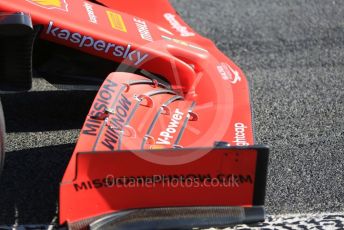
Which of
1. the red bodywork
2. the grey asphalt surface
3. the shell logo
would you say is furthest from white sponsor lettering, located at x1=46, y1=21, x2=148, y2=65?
the grey asphalt surface

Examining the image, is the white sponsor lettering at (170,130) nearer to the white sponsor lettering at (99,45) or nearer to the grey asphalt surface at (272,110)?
the white sponsor lettering at (99,45)

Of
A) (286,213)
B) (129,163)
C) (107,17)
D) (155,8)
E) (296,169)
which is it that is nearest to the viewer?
(129,163)

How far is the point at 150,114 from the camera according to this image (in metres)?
3.32

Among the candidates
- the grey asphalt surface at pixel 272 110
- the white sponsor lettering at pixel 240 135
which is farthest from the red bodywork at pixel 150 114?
the grey asphalt surface at pixel 272 110

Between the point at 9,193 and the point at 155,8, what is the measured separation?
1562 millimetres

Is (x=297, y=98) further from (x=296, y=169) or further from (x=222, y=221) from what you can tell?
(x=222, y=221)

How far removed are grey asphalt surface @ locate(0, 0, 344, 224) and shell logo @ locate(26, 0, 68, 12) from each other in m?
0.66

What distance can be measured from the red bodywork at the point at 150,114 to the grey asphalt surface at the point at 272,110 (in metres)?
0.41

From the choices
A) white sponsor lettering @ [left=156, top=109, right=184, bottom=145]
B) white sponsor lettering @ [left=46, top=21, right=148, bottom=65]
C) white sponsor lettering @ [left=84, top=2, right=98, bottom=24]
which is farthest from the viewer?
white sponsor lettering @ [left=84, top=2, right=98, bottom=24]

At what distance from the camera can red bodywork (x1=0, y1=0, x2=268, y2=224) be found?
2783mm

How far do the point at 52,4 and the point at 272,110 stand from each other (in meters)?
1.47

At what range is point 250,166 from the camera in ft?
9.29

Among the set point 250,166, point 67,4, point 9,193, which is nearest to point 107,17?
point 67,4

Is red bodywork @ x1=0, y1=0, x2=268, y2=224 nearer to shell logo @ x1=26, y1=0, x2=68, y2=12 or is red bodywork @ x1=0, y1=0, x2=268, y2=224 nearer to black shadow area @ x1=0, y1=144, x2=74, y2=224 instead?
shell logo @ x1=26, y1=0, x2=68, y2=12
